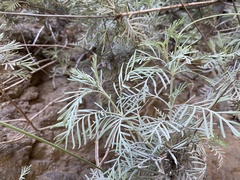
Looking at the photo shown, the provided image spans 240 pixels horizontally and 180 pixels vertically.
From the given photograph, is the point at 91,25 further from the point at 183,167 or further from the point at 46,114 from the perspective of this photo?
the point at 183,167

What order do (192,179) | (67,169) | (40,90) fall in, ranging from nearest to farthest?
(192,179) < (67,169) < (40,90)

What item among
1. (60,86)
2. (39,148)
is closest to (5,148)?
(39,148)

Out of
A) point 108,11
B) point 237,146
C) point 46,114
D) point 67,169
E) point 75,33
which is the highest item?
point 108,11

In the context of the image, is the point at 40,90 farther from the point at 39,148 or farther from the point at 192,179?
the point at 192,179

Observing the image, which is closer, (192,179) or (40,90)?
(192,179)

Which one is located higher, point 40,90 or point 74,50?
point 74,50

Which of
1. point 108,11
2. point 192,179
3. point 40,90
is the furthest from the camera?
point 40,90

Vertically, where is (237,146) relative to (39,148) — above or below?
above

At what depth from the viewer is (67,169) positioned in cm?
91

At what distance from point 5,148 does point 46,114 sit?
0.67ft

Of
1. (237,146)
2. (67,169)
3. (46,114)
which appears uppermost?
(237,146)

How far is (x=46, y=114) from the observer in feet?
3.25

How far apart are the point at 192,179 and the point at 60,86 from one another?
730 mm

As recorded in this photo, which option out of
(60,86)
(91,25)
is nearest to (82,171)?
(60,86)
